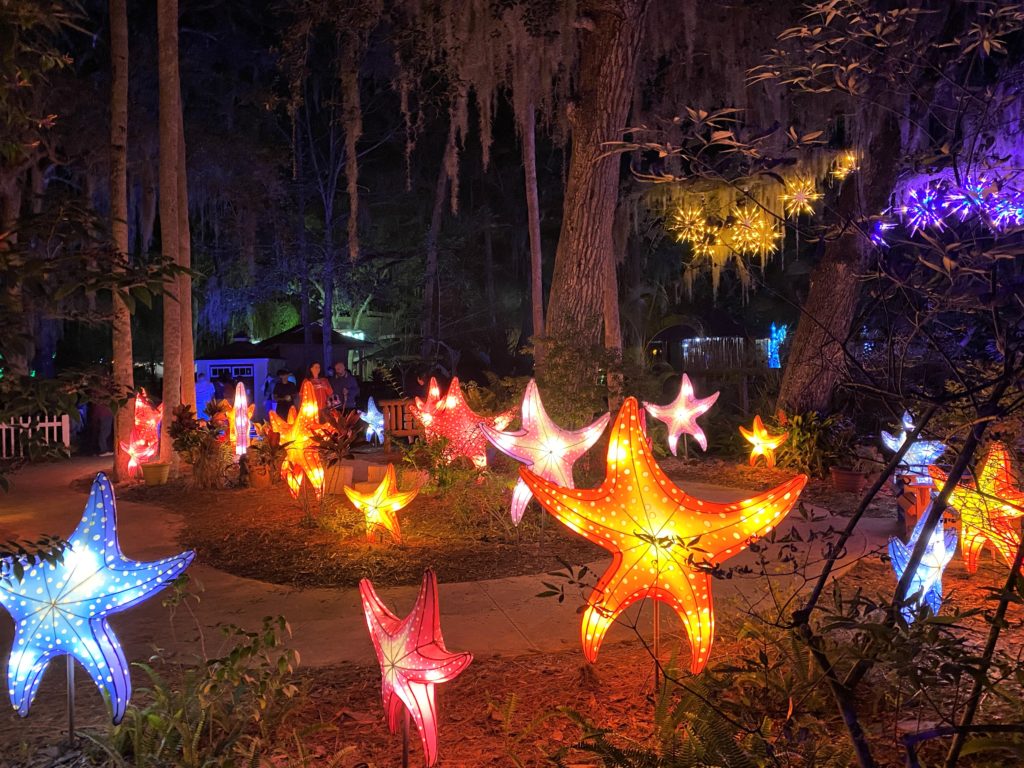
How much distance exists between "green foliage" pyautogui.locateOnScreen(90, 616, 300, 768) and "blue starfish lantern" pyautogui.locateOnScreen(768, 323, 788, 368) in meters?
15.0

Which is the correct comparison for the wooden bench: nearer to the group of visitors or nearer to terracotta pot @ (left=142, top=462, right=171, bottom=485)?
the group of visitors

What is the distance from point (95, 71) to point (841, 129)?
1424 cm

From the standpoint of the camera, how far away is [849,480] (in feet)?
31.1

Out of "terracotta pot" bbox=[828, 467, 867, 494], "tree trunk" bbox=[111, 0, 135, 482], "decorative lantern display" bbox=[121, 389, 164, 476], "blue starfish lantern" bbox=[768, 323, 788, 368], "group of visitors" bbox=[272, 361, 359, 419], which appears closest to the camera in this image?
"terracotta pot" bbox=[828, 467, 867, 494]

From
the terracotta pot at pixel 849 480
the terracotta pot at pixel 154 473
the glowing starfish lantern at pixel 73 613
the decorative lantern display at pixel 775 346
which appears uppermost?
the decorative lantern display at pixel 775 346

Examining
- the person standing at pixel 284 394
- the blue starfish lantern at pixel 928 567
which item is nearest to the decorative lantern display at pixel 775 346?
the person standing at pixel 284 394

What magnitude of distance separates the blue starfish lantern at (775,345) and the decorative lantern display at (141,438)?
40.1 feet

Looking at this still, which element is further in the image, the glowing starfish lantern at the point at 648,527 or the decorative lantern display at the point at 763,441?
the decorative lantern display at the point at 763,441

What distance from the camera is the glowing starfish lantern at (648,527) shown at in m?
3.45

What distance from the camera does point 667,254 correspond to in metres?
23.5

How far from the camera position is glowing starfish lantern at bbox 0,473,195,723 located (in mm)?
3033

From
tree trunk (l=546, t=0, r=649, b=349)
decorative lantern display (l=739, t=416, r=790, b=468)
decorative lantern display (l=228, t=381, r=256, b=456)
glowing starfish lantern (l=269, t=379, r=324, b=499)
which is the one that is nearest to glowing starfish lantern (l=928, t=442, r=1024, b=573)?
tree trunk (l=546, t=0, r=649, b=349)

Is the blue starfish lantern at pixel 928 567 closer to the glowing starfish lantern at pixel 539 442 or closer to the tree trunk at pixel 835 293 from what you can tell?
the glowing starfish lantern at pixel 539 442

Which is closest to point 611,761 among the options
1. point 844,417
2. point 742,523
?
point 742,523
